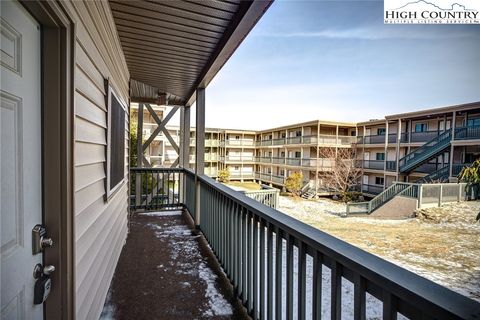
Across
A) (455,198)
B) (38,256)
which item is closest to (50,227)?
(38,256)

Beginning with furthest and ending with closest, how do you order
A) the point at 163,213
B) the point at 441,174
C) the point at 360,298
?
1. the point at 441,174
2. the point at 163,213
3. the point at 360,298

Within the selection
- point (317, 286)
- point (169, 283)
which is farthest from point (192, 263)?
point (317, 286)

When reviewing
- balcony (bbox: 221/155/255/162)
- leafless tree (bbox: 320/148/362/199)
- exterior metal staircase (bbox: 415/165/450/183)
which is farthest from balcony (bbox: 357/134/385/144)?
balcony (bbox: 221/155/255/162)

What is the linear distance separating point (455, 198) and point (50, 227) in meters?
15.5

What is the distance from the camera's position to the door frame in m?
1.10

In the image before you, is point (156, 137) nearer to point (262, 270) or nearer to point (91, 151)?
point (91, 151)

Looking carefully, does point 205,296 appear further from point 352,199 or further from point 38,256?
point 352,199

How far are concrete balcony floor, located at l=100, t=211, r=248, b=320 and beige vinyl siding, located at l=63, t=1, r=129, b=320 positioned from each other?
242 millimetres

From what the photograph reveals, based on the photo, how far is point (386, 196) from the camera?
44.2ft

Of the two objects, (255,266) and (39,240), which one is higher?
(39,240)

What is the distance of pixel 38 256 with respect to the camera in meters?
1.08

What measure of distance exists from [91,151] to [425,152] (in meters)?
17.5

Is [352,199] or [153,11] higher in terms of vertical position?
[153,11]

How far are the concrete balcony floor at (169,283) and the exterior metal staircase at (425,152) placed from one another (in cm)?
1540
